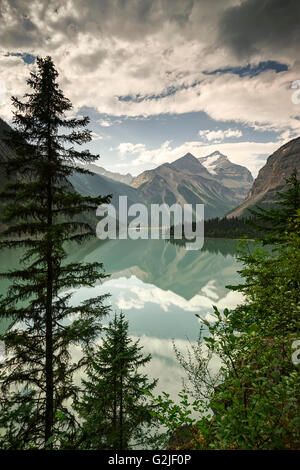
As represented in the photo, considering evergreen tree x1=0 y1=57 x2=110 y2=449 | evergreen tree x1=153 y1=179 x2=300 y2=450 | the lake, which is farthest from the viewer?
the lake

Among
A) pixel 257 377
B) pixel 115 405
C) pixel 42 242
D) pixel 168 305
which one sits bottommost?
pixel 115 405

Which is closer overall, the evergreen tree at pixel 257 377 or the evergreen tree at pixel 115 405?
the evergreen tree at pixel 257 377

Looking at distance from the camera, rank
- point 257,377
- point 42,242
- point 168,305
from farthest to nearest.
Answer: point 168,305
point 42,242
point 257,377

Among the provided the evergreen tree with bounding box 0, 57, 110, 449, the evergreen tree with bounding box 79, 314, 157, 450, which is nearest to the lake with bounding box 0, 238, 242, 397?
the evergreen tree with bounding box 79, 314, 157, 450

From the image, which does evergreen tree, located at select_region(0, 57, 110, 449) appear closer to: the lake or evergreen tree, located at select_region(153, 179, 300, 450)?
evergreen tree, located at select_region(153, 179, 300, 450)

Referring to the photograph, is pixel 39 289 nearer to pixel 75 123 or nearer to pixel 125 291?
pixel 75 123

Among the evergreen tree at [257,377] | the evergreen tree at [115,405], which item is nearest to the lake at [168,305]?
the evergreen tree at [257,377]

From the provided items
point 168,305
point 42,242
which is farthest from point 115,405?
point 168,305

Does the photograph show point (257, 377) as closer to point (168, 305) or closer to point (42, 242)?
point (42, 242)

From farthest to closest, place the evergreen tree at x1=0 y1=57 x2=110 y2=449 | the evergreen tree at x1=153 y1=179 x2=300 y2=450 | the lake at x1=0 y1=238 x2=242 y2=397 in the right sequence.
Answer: the lake at x1=0 y1=238 x2=242 y2=397
the evergreen tree at x1=0 y1=57 x2=110 y2=449
the evergreen tree at x1=153 y1=179 x2=300 y2=450

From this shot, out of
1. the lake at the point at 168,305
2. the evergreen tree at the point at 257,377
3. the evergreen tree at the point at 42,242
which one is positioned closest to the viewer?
the evergreen tree at the point at 257,377

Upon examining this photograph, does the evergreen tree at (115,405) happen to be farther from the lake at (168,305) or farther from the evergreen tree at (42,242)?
the lake at (168,305)
